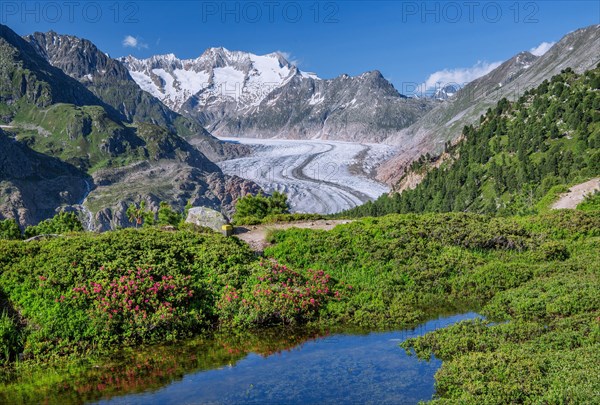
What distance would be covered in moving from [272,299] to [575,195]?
40882 mm

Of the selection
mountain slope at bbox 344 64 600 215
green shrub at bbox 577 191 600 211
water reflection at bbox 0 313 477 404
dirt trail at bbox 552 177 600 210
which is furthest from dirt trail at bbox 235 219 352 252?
mountain slope at bbox 344 64 600 215

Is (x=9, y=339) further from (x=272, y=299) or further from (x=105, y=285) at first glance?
(x=272, y=299)

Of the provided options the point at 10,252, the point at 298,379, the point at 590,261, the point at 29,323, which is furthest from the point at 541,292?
the point at 10,252

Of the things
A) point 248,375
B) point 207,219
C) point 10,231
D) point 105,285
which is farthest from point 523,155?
point 248,375

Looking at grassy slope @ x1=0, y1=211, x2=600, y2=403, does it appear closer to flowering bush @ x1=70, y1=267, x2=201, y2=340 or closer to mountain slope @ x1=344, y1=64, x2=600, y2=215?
flowering bush @ x1=70, y1=267, x2=201, y2=340

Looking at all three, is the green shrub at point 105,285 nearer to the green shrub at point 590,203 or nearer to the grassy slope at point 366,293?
the grassy slope at point 366,293

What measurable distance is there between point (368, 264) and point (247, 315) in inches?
382

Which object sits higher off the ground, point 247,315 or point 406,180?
point 406,180

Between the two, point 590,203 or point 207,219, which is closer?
point 207,219

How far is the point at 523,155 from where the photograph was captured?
8925 centimetres

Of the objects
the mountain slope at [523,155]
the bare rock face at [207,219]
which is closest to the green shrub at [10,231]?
the bare rock face at [207,219]

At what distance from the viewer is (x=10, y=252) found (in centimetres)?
2272

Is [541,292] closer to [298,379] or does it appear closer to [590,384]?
[590,384]

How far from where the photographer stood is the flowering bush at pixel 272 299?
21484mm
